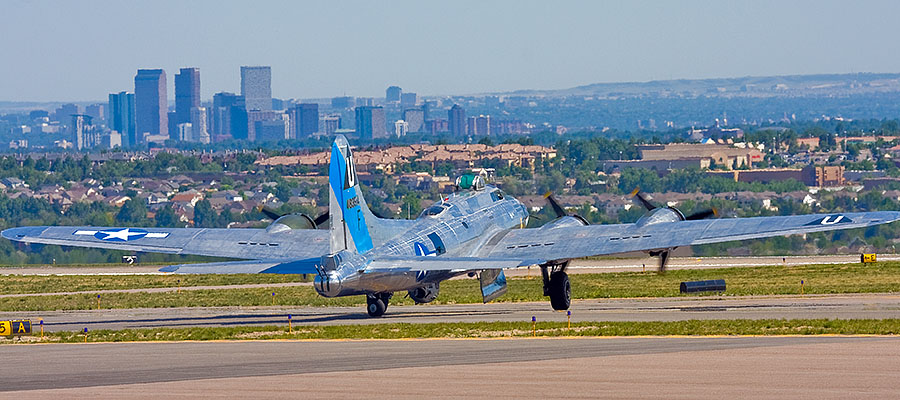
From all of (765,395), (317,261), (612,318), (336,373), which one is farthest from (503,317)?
(765,395)

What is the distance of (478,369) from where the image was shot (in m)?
36.8

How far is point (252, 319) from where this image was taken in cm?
5769

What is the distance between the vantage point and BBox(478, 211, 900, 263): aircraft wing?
54125 mm

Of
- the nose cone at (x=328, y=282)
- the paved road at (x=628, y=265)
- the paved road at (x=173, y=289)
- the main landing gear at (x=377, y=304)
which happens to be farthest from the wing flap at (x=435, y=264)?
the paved road at (x=628, y=265)

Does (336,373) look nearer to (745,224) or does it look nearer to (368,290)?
(368,290)

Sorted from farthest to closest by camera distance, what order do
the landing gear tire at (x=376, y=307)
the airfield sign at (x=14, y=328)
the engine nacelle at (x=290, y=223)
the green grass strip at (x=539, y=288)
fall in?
1. the green grass strip at (x=539, y=288)
2. the engine nacelle at (x=290, y=223)
3. the landing gear tire at (x=376, y=307)
4. the airfield sign at (x=14, y=328)

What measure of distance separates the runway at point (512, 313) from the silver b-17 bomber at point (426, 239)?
5.41 ft

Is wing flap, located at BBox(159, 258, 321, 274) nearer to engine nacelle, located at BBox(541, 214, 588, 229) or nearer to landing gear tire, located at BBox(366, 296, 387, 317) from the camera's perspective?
landing gear tire, located at BBox(366, 296, 387, 317)

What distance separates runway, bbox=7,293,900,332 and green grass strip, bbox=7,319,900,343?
2641 millimetres

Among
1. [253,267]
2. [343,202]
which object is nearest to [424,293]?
[343,202]

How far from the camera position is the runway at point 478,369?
3291cm

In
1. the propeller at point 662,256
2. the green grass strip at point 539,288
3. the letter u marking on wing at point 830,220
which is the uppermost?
the letter u marking on wing at point 830,220

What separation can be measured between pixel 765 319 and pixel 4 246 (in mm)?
126580

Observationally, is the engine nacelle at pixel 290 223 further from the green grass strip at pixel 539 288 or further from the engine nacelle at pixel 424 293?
the green grass strip at pixel 539 288
